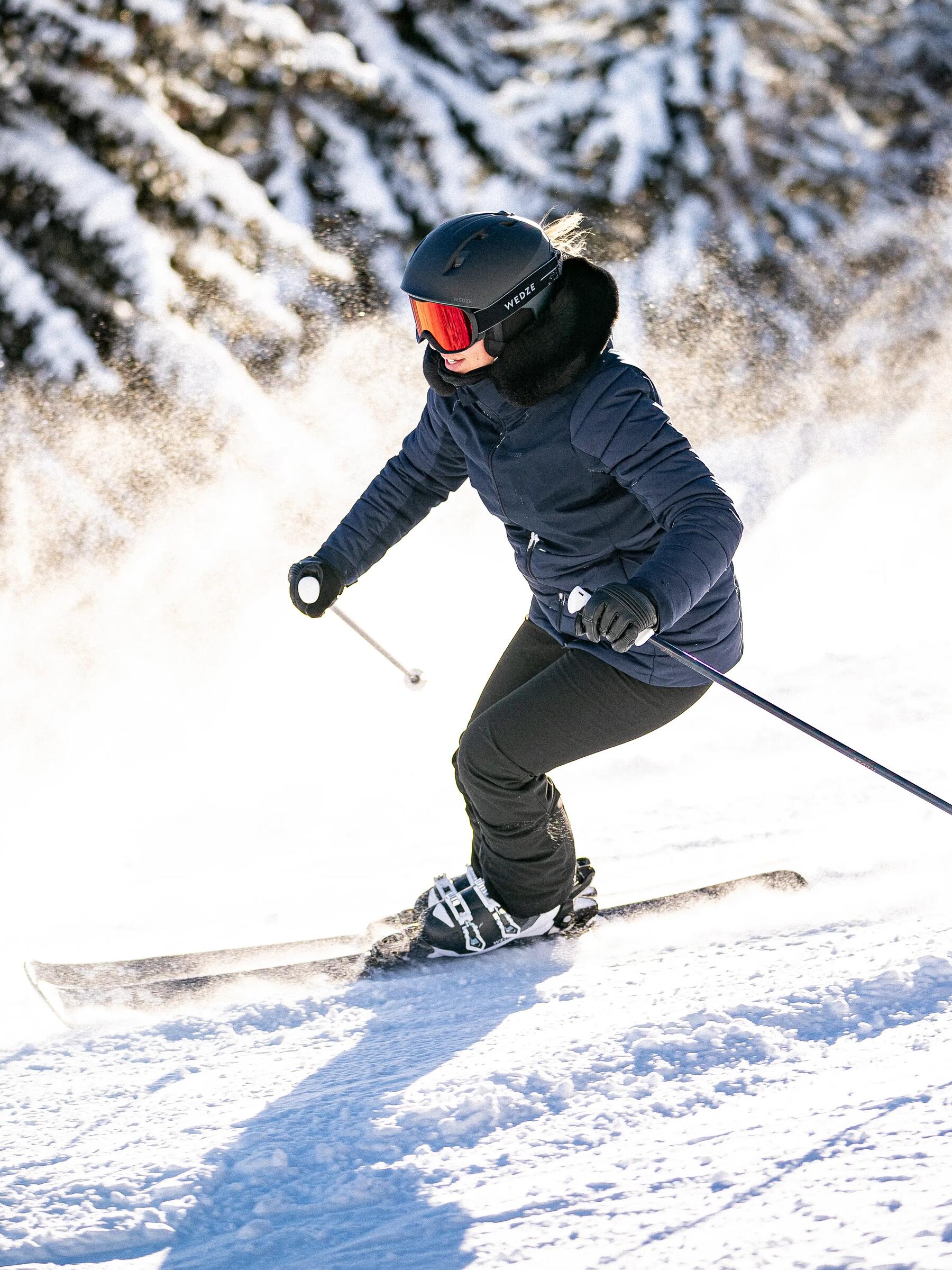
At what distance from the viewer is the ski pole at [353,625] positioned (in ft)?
8.41

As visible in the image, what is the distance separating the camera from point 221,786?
4.32 m

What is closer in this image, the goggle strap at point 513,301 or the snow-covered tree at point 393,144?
the goggle strap at point 513,301

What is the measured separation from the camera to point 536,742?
7.64 feet

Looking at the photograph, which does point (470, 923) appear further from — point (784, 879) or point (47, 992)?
point (47, 992)

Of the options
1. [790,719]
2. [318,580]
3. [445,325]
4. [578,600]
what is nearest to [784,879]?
[790,719]

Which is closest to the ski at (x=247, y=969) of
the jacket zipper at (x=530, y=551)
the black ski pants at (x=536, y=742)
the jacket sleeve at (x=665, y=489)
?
the black ski pants at (x=536, y=742)

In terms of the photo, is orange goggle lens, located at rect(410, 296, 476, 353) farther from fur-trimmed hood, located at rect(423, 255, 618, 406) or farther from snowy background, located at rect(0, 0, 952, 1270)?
snowy background, located at rect(0, 0, 952, 1270)

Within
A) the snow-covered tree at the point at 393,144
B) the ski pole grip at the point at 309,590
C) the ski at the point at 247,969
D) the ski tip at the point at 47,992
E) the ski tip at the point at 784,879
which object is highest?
the snow-covered tree at the point at 393,144

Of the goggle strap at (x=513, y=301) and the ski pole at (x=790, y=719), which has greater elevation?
the goggle strap at (x=513, y=301)

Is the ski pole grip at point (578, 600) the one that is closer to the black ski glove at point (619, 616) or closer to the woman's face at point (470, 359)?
the black ski glove at point (619, 616)

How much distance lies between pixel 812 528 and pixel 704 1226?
19.6ft

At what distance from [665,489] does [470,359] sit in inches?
17.3

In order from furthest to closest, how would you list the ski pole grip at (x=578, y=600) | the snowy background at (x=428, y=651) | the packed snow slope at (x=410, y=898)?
1. the ski pole grip at (x=578, y=600)
2. the snowy background at (x=428, y=651)
3. the packed snow slope at (x=410, y=898)

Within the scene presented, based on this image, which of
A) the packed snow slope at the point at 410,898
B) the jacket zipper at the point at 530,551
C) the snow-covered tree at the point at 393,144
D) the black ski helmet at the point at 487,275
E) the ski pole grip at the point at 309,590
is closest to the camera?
the packed snow slope at the point at 410,898
